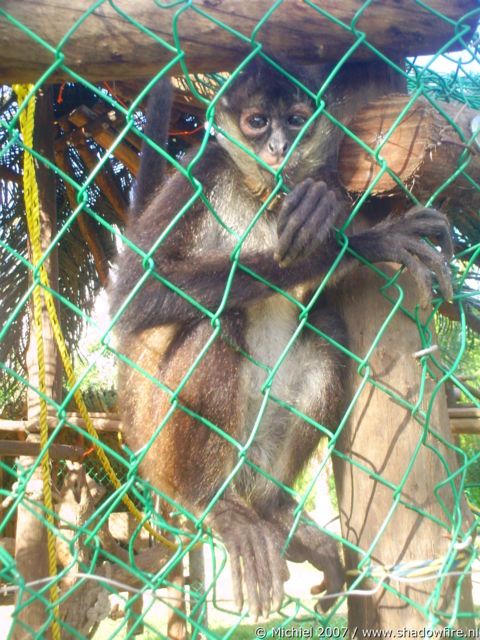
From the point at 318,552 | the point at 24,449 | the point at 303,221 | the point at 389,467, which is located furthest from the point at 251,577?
the point at 24,449

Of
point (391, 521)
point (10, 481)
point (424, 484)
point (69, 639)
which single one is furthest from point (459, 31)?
point (10, 481)

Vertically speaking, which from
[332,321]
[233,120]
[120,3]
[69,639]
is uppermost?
[233,120]

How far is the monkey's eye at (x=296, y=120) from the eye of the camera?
2.52 metres

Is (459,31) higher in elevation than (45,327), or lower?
higher

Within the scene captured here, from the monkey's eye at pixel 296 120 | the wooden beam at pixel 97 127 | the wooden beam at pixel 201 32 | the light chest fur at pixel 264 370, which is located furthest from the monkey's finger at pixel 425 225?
the wooden beam at pixel 97 127

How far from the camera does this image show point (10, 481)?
654cm

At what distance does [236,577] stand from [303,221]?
3.62ft

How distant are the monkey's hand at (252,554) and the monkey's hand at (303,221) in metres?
0.92

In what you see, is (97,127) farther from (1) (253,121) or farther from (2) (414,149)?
(2) (414,149)

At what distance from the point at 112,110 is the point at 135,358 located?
2879 mm

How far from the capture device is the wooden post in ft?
5.11

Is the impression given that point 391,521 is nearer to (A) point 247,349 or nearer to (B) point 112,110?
(A) point 247,349

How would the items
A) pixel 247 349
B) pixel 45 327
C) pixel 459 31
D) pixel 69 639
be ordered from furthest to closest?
pixel 69 639 → pixel 45 327 → pixel 247 349 → pixel 459 31

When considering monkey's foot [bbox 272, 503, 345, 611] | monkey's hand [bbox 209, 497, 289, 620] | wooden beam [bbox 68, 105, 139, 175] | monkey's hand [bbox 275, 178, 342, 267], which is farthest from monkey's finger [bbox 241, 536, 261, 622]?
wooden beam [bbox 68, 105, 139, 175]
